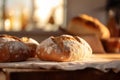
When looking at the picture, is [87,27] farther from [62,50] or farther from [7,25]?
[7,25]

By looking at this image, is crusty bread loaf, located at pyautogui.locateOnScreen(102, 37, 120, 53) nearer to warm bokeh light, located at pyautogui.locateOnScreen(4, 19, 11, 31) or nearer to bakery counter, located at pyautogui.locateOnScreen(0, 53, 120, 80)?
bakery counter, located at pyautogui.locateOnScreen(0, 53, 120, 80)

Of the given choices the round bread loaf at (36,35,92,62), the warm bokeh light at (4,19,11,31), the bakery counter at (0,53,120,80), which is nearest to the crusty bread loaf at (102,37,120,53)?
the round bread loaf at (36,35,92,62)

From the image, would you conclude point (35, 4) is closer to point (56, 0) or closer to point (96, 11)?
point (56, 0)

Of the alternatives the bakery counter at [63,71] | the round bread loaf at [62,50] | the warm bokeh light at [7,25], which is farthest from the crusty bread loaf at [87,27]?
the warm bokeh light at [7,25]

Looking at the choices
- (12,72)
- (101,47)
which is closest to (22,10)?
(101,47)

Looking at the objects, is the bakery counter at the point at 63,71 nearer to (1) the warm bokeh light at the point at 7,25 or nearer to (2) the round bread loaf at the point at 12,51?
(2) the round bread loaf at the point at 12,51

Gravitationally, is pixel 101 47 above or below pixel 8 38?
below

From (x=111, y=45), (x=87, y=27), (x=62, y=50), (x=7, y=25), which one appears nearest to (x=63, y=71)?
(x=62, y=50)
